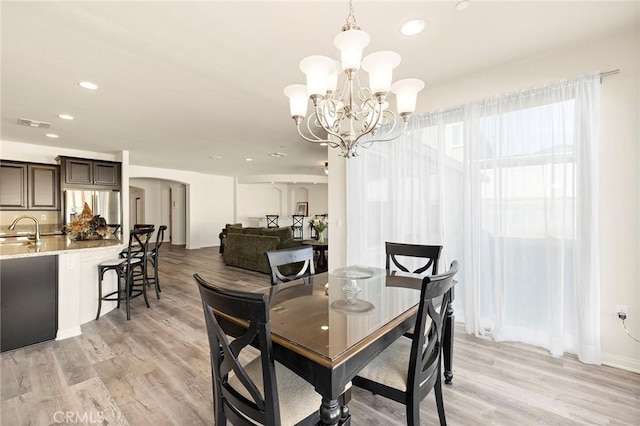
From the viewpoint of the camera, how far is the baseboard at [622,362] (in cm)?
214

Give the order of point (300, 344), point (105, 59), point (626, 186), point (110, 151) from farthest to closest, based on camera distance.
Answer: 1. point (110, 151)
2. point (105, 59)
3. point (626, 186)
4. point (300, 344)

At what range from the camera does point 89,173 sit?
5.41 metres

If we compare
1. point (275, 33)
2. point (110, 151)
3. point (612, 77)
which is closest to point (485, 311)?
point (612, 77)

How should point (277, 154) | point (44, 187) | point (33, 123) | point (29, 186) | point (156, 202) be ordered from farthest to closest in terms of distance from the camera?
point (156, 202) → point (277, 154) → point (44, 187) → point (29, 186) → point (33, 123)

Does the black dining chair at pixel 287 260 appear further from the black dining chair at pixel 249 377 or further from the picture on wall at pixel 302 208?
the picture on wall at pixel 302 208

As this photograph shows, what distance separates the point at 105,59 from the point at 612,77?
13.7 feet

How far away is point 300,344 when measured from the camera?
3.69 ft

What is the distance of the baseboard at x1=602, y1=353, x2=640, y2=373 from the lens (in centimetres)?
214

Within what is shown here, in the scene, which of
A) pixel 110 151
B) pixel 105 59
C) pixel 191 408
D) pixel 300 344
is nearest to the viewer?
pixel 300 344

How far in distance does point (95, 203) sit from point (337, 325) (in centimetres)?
622

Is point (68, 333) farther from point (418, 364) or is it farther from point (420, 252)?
point (420, 252)

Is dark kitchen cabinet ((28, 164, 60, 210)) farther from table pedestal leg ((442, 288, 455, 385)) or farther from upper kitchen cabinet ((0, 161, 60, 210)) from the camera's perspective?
table pedestal leg ((442, 288, 455, 385))

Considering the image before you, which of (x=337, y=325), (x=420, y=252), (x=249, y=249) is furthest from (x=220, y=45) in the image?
(x=249, y=249)

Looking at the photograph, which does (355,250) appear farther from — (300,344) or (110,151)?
(110,151)
